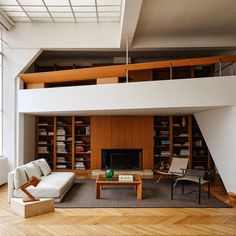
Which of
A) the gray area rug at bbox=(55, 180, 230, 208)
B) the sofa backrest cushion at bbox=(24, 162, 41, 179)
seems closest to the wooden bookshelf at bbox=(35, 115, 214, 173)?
the gray area rug at bbox=(55, 180, 230, 208)

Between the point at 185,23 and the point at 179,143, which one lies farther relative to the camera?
the point at 179,143

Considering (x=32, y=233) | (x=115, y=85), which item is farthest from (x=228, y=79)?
(x=32, y=233)

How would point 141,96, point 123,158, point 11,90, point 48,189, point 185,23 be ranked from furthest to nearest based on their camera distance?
1. point 123,158
2. point 11,90
3. point 185,23
4. point 141,96
5. point 48,189

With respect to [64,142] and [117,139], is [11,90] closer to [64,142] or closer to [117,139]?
[64,142]

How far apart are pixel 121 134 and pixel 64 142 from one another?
219cm

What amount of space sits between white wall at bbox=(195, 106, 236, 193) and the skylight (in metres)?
3.87

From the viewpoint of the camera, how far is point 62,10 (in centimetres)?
736

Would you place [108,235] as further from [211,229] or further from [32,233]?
[211,229]

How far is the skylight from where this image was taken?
6902mm

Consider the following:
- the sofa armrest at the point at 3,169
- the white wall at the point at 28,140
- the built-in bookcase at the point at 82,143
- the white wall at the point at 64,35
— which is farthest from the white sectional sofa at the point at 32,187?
the white wall at the point at 64,35

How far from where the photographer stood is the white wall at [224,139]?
5.98m

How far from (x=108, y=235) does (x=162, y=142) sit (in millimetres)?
6071

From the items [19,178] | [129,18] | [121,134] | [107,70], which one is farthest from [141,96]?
[121,134]

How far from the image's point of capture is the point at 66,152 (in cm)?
982
